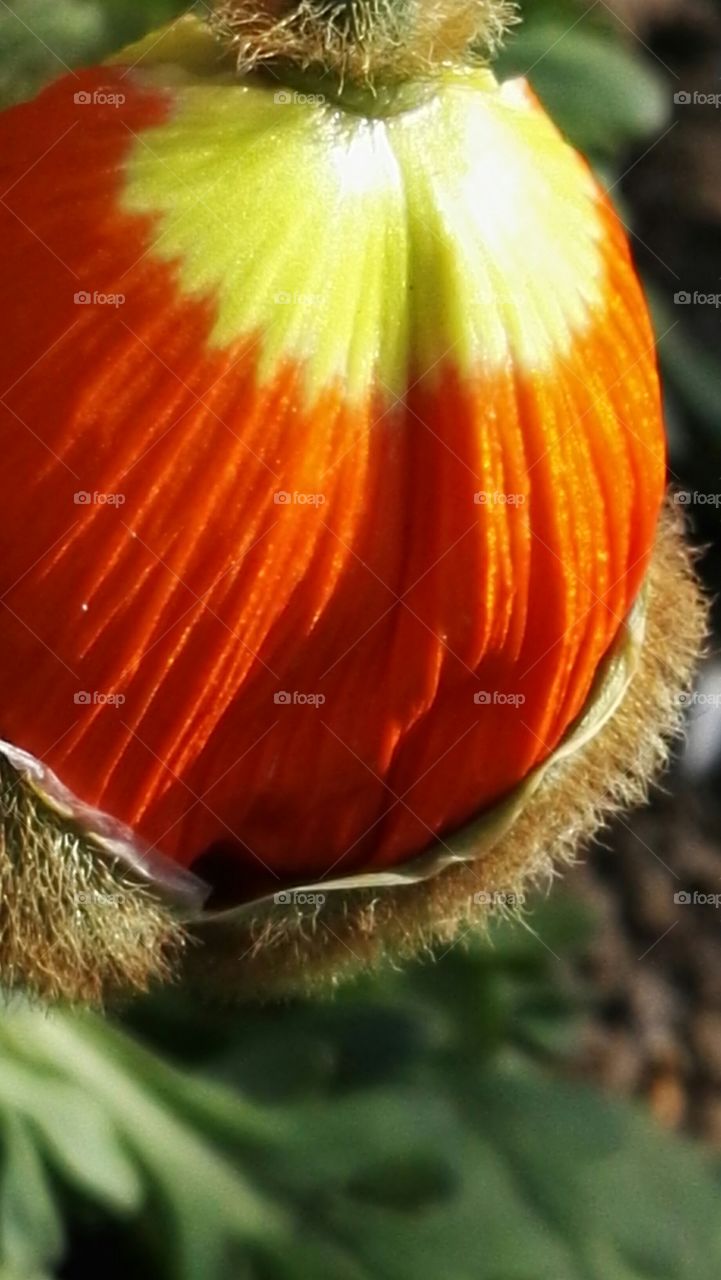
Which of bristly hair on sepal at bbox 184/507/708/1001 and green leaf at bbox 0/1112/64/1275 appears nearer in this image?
bristly hair on sepal at bbox 184/507/708/1001

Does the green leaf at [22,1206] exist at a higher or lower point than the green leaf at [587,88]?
lower

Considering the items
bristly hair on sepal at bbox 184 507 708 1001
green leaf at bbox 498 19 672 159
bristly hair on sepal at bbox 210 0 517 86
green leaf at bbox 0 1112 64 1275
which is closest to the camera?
bristly hair on sepal at bbox 210 0 517 86

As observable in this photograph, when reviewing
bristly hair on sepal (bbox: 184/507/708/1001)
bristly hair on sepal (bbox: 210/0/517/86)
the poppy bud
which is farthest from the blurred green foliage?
bristly hair on sepal (bbox: 210/0/517/86)

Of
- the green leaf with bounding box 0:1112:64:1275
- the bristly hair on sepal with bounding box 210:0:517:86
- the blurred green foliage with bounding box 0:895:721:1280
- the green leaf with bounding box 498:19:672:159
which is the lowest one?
the blurred green foliage with bounding box 0:895:721:1280

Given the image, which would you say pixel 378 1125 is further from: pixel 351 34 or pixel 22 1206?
→ pixel 351 34

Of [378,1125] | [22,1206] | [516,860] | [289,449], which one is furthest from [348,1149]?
[289,449]

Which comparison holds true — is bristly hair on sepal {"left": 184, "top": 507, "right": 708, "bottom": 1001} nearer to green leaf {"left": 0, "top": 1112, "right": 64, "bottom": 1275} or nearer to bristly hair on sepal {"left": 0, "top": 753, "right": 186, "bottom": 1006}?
bristly hair on sepal {"left": 0, "top": 753, "right": 186, "bottom": 1006}

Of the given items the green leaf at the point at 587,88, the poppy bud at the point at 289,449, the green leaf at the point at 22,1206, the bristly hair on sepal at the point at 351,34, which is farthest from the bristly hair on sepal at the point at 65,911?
the green leaf at the point at 587,88

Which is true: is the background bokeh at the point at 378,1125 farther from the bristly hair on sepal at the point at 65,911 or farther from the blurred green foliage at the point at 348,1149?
the bristly hair on sepal at the point at 65,911
